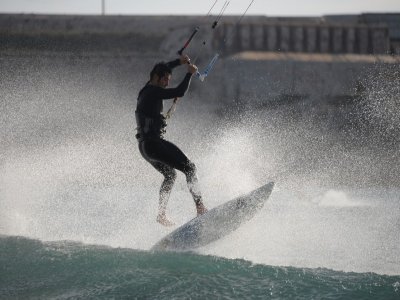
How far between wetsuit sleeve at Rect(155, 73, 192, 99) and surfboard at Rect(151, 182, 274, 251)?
127 centimetres

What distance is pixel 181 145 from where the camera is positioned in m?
22.3

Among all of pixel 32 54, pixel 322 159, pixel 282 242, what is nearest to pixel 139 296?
pixel 282 242

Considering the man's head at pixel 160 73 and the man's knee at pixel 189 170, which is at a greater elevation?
the man's head at pixel 160 73

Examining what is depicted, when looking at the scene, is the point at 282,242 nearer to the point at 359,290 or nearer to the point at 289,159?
the point at 359,290

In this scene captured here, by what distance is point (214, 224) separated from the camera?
6.53 meters

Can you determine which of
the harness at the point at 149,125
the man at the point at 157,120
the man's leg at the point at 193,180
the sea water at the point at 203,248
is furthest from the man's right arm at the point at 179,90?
the sea water at the point at 203,248

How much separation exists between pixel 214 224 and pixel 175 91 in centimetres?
146

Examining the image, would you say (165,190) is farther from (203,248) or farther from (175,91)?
(175,91)

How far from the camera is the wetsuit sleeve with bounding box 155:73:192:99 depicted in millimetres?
6250

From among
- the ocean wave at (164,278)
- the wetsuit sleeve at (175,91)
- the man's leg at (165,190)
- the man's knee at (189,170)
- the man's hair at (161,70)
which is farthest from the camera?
the man's leg at (165,190)

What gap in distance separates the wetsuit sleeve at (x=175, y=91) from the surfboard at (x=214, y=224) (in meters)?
1.27

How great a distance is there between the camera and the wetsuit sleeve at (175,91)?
20.5 ft

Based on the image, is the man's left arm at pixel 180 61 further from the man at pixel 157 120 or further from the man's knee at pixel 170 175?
the man's knee at pixel 170 175

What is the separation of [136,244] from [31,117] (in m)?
18.1
